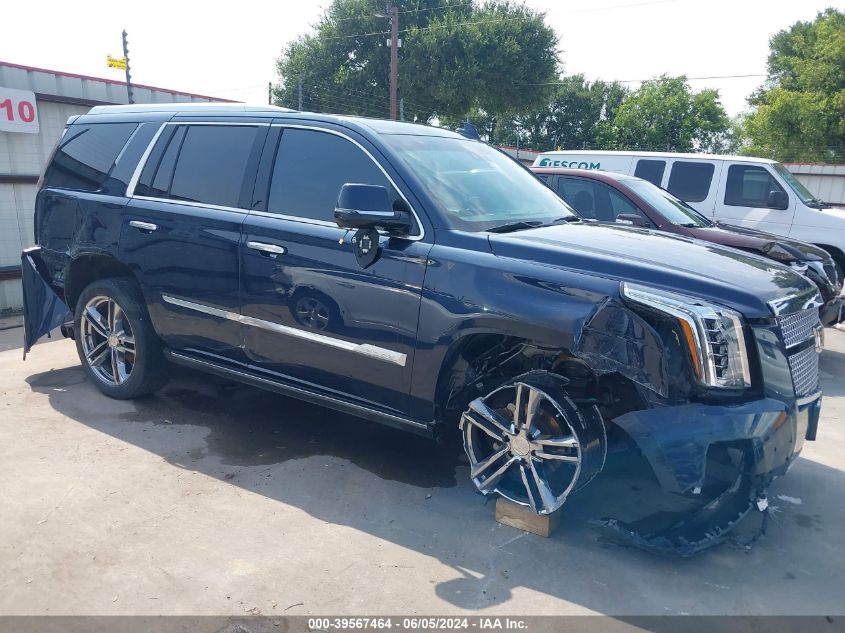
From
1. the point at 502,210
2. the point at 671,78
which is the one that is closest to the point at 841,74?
the point at 671,78

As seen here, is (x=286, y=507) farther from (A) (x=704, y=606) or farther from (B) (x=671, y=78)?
(B) (x=671, y=78)

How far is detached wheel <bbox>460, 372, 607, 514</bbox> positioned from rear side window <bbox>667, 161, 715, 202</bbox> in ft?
23.6

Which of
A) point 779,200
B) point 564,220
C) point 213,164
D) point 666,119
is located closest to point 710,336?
point 564,220

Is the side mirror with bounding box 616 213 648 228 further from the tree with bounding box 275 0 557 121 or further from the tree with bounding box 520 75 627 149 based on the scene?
the tree with bounding box 520 75 627 149

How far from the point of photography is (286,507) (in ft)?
12.7

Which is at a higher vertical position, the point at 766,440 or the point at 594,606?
the point at 766,440

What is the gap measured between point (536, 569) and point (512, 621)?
0.42 metres

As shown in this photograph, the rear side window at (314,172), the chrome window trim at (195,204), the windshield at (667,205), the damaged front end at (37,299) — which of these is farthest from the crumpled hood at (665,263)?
the damaged front end at (37,299)

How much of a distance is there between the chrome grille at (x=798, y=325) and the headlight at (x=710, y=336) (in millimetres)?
301

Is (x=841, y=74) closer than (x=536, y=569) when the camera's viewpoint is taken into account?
No

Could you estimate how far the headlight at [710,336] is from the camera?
312 centimetres

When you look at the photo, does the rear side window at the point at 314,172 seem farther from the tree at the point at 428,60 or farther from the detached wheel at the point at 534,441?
the tree at the point at 428,60

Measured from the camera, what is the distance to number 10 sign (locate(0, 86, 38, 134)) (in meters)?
8.69

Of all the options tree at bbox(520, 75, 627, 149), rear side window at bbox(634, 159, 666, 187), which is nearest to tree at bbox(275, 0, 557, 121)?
rear side window at bbox(634, 159, 666, 187)
